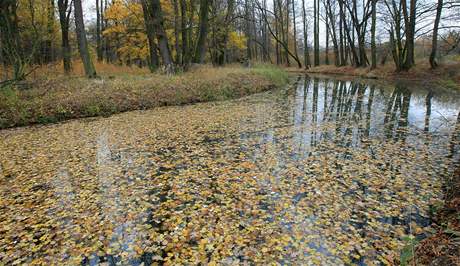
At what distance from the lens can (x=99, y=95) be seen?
11.7 metres

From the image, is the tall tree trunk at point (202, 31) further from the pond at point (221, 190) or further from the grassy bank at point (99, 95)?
the pond at point (221, 190)

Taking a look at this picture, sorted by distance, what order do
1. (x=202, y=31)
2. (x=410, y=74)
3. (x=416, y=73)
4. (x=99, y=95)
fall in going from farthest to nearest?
(x=410, y=74)
(x=416, y=73)
(x=202, y=31)
(x=99, y=95)

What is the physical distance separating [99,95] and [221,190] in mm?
8797

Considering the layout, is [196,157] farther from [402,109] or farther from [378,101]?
[378,101]

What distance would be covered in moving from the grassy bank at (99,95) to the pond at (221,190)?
101 cm

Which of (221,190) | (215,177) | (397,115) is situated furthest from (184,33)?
(221,190)

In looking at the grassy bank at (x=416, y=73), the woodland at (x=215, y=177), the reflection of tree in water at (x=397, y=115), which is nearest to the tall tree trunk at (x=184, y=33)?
the woodland at (x=215, y=177)

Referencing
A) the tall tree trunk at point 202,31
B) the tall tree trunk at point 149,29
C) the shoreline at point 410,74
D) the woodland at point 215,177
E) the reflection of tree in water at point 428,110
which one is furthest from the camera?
the tall tree trunk at point 202,31

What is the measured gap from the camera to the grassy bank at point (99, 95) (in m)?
10.2

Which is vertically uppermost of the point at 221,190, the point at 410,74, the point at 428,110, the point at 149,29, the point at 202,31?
→ the point at 149,29

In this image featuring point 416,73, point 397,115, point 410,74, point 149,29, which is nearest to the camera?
point 397,115

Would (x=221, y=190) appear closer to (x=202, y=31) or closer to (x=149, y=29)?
(x=202, y=31)

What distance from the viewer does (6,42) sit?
11.8 meters

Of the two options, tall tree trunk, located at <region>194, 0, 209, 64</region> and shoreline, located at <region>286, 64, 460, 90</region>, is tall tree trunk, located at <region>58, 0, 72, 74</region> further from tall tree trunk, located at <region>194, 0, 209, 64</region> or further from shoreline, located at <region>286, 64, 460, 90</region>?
shoreline, located at <region>286, 64, 460, 90</region>
